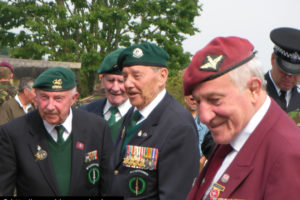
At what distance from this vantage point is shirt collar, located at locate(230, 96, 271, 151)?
6.47ft

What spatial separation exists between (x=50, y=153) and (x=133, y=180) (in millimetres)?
751

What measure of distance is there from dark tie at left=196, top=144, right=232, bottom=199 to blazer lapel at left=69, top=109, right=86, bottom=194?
1.67 meters

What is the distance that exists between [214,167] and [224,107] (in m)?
0.34

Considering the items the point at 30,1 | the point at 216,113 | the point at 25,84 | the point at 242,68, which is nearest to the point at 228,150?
the point at 216,113

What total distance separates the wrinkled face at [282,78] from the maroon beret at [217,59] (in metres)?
1.43

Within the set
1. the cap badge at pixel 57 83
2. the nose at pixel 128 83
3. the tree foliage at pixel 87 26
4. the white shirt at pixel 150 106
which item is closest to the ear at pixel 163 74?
the white shirt at pixel 150 106

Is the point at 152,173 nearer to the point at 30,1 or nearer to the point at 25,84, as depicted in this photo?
the point at 25,84

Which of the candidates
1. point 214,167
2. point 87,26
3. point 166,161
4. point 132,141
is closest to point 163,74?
point 132,141

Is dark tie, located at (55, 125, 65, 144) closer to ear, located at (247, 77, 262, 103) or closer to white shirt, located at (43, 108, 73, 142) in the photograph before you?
white shirt, located at (43, 108, 73, 142)

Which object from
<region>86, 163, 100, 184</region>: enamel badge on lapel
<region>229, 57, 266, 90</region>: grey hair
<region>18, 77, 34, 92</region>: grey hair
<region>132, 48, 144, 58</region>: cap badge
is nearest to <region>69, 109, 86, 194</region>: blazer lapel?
<region>86, 163, 100, 184</region>: enamel badge on lapel

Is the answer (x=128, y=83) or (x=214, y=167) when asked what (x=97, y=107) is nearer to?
(x=128, y=83)

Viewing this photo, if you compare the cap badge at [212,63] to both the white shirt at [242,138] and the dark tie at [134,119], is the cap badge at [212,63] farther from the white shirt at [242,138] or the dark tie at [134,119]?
the dark tie at [134,119]

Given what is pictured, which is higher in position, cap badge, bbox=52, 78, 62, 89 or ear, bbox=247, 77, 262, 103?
ear, bbox=247, 77, 262, 103

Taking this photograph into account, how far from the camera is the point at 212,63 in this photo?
2.01 meters
